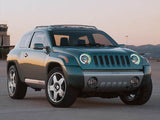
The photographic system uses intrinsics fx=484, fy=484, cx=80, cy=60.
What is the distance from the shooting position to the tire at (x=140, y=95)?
10.3 metres

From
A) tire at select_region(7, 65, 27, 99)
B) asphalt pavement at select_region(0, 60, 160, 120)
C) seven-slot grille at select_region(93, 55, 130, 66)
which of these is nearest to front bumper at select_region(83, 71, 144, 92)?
seven-slot grille at select_region(93, 55, 130, 66)

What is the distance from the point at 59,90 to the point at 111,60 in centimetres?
123

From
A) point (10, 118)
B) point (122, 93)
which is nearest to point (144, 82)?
point (122, 93)

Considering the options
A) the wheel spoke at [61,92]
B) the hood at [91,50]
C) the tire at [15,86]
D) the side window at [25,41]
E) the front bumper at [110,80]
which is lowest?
the tire at [15,86]

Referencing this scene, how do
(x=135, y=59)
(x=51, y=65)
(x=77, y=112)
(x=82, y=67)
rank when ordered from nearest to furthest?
(x=77, y=112)
(x=82, y=67)
(x=135, y=59)
(x=51, y=65)

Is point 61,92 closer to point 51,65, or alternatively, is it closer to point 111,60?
point 51,65

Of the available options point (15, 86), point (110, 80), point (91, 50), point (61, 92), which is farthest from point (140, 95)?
point (15, 86)

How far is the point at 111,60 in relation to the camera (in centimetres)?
985

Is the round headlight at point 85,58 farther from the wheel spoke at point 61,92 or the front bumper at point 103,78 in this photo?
the wheel spoke at point 61,92

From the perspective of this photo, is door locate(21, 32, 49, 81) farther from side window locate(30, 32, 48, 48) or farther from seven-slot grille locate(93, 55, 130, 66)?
seven-slot grille locate(93, 55, 130, 66)

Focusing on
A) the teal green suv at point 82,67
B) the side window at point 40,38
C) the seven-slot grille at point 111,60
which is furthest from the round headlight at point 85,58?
the side window at point 40,38

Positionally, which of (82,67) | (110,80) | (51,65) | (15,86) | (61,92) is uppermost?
(82,67)

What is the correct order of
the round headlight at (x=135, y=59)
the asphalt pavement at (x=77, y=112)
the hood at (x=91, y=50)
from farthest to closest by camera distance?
the round headlight at (x=135, y=59), the hood at (x=91, y=50), the asphalt pavement at (x=77, y=112)

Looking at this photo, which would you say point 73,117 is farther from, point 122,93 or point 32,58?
point 32,58
